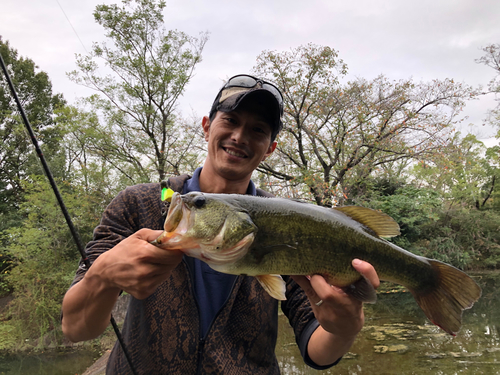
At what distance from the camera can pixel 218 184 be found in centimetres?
223

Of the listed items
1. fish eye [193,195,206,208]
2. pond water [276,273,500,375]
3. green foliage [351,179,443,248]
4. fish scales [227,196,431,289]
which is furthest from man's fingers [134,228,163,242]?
green foliage [351,179,443,248]

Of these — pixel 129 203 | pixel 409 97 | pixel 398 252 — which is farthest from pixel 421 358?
pixel 409 97

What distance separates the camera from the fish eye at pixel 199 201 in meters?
1.41

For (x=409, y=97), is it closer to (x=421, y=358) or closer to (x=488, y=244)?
(x=488, y=244)

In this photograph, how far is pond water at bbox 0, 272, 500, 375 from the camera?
6250 mm

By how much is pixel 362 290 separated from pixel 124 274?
1253mm

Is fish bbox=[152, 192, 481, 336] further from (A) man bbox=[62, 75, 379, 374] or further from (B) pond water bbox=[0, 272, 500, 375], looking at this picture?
(B) pond water bbox=[0, 272, 500, 375]

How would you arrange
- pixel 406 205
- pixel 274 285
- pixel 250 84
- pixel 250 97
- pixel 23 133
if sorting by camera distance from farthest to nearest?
pixel 23 133
pixel 406 205
pixel 250 84
pixel 250 97
pixel 274 285

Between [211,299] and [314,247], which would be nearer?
[314,247]

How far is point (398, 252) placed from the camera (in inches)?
68.4

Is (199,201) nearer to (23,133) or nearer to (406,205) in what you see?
(406,205)

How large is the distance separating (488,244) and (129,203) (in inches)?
794

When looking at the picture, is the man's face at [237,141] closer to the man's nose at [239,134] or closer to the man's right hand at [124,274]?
the man's nose at [239,134]

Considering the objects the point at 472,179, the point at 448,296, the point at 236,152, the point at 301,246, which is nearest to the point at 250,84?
the point at 236,152
